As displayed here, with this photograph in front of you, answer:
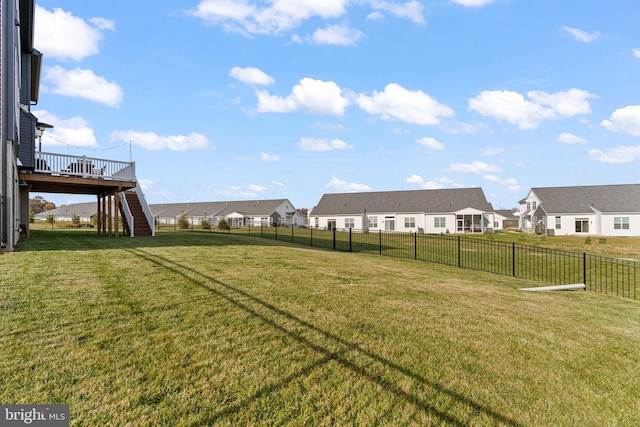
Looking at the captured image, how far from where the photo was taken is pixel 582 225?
124 ft

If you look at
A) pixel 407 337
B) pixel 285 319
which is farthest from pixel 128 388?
pixel 407 337

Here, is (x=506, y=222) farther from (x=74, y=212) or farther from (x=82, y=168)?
(x=74, y=212)

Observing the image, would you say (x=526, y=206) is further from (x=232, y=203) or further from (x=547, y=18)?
(x=232, y=203)

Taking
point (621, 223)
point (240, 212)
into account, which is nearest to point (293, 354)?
point (621, 223)

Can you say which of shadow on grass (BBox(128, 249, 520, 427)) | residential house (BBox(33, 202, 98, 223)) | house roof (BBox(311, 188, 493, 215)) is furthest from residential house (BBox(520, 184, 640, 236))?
residential house (BBox(33, 202, 98, 223))

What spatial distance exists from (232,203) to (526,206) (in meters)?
47.4

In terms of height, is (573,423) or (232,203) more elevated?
(232,203)

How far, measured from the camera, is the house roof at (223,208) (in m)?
55.8

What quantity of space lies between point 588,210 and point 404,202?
2009cm

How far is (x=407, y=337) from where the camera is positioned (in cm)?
416

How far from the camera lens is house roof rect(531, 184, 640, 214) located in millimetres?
36875

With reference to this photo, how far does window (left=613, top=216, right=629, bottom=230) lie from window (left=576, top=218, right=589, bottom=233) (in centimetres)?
242

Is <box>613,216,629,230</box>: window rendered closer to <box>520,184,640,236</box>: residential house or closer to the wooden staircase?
<box>520,184,640,236</box>: residential house

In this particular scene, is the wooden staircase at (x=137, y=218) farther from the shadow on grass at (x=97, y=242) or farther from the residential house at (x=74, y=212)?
the residential house at (x=74, y=212)
